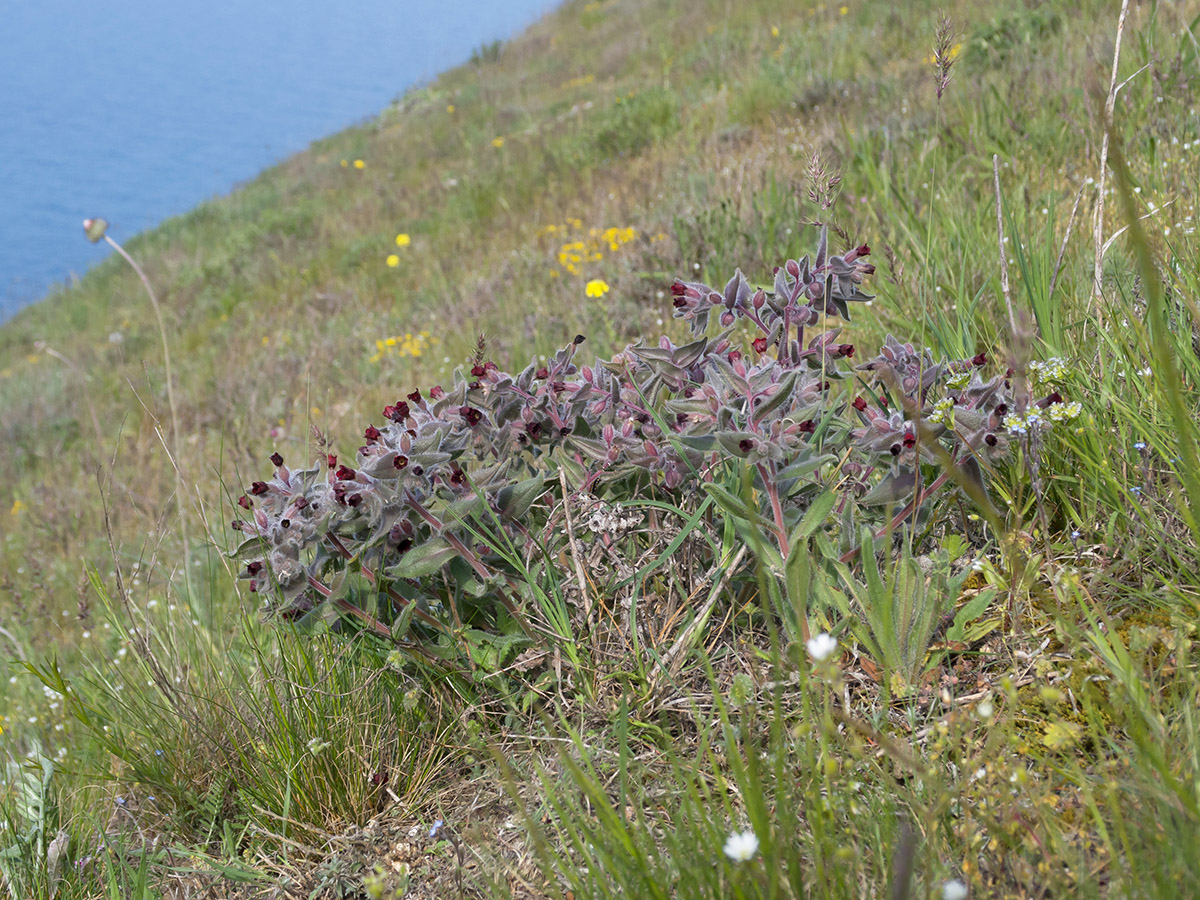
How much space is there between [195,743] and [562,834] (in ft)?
3.15

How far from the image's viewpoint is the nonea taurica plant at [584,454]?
1.53m

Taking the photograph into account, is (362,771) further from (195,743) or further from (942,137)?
(942,137)

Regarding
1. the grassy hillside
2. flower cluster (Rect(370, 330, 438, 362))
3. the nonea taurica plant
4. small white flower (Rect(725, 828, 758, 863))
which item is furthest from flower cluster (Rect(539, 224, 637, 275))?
small white flower (Rect(725, 828, 758, 863))

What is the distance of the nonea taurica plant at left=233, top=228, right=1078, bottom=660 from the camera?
153 centimetres

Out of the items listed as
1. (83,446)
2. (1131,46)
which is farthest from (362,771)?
(83,446)

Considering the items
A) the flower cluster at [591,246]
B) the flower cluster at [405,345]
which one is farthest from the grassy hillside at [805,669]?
the flower cluster at [405,345]

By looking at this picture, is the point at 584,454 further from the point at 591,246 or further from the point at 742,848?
the point at 591,246

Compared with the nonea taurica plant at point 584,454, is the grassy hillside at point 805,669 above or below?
below

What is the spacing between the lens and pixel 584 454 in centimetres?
180

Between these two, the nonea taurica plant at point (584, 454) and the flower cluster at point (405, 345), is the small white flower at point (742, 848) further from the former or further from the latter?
the flower cluster at point (405, 345)

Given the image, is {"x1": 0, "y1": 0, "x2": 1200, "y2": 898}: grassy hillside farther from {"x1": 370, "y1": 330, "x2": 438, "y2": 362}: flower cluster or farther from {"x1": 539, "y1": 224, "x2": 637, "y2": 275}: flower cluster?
{"x1": 370, "y1": 330, "x2": 438, "y2": 362}: flower cluster

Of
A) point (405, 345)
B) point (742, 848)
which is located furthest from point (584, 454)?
point (405, 345)

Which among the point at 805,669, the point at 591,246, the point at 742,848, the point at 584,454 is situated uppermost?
the point at 591,246

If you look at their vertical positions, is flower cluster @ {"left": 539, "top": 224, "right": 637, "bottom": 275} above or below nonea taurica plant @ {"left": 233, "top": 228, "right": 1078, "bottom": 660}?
above
